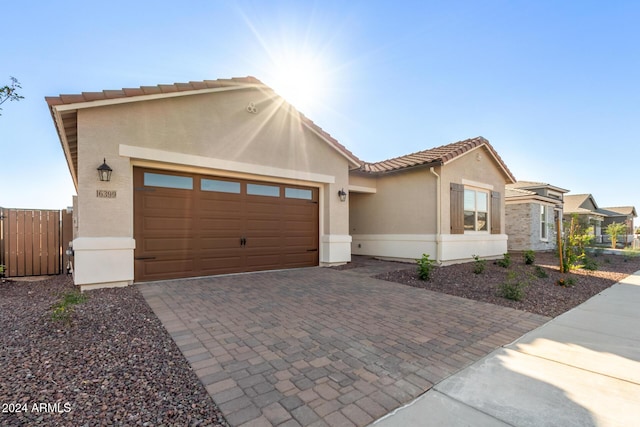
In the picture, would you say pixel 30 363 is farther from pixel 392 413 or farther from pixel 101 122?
pixel 101 122

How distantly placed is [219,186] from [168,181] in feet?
4.02

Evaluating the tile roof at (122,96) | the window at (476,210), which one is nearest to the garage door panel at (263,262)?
the tile roof at (122,96)

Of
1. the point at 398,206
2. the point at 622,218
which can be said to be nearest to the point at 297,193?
the point at 398,206

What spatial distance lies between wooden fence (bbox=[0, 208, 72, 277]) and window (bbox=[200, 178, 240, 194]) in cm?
481

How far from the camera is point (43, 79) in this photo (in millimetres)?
6695

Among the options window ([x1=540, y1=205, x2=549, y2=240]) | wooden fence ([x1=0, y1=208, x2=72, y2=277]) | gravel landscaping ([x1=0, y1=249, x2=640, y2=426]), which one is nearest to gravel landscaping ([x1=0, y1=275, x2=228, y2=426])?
gravel landscaping ([x1=0, y1=249, x2=640, y2=426])

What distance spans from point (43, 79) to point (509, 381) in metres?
10.4

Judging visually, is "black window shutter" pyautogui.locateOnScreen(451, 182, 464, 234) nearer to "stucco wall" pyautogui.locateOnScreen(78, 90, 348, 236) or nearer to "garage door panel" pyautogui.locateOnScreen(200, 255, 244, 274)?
"stucco wall" pyautogui.locateOnScreen(78, 90, 348, 236)

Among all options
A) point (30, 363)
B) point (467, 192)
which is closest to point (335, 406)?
point (30, 363)

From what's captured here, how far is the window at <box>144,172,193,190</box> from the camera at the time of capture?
6.74 m

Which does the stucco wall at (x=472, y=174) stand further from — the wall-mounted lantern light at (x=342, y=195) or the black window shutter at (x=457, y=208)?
the wall-mounted lantern light at (x=342, y=195)

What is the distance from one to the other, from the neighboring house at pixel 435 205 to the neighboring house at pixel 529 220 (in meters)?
4.94

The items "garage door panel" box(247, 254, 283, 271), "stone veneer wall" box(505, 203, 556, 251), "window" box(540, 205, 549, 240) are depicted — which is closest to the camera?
"garage door panel" box(247, 254, 283, 271)

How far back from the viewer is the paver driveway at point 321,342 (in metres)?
2.34
